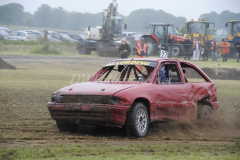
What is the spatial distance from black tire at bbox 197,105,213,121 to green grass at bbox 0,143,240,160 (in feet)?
7.55

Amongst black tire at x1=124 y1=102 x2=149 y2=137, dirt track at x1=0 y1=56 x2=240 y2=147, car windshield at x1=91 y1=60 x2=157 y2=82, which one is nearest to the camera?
dirt track at x1=0 y1=56 x2=240 y2=147

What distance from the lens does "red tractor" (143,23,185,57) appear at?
102 feet

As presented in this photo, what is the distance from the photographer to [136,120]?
6500mm

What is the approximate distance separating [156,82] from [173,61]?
3.23 feet

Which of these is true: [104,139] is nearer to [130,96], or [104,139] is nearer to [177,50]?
[130,96]

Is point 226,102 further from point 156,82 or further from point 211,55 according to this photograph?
point 211,55

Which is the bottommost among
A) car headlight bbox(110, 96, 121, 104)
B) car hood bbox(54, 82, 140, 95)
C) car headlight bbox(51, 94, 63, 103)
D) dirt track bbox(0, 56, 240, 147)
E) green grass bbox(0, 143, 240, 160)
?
dirt track bbox(0, 56, 240, 147)

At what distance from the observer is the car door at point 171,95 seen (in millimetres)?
7114

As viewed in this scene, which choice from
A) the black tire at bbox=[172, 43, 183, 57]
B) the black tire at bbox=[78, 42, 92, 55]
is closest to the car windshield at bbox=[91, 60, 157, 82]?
the black tire at bbox=[172, 43, 183, 57]

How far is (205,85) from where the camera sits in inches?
332

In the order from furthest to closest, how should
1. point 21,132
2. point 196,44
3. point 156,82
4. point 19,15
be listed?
1. point 19,15
2. point 196,44
3. point 156,82
4. point 21,132

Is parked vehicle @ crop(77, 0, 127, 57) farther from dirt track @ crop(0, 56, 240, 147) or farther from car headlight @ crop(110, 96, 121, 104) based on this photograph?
car headlight @ crop(110, 96, 121, 104)

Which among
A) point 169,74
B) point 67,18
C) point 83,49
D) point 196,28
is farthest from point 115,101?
point 67,18

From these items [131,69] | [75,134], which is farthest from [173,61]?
[75,134]
